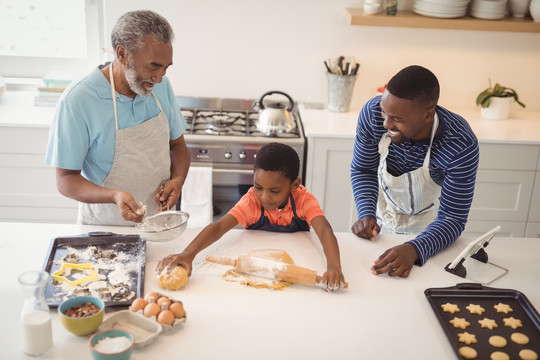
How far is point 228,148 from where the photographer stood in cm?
291

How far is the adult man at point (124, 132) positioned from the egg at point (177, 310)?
14.7 inches

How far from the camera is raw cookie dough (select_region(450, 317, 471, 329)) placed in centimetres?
143

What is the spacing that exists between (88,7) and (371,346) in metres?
2.72

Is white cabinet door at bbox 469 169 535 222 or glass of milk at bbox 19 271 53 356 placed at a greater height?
glass of milk at bbox 19 271 53 356

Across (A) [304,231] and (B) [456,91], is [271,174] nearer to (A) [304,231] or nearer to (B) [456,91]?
(A) [304,231]

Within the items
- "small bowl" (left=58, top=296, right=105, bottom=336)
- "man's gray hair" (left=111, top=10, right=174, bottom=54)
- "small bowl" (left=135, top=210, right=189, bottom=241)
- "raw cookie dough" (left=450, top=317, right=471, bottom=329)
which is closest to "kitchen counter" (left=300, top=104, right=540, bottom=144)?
"small bowl" (left=135, top=210, right=189, bottom=241)

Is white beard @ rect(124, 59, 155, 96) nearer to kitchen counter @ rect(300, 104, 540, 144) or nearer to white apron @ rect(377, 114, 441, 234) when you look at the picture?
white apron @ rect(377, 114, 441, 234)

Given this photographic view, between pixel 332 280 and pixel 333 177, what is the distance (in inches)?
58.0

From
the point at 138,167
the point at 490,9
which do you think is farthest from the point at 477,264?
the point at 490,9

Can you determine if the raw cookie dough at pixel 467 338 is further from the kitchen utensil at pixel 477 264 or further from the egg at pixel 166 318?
the egg at pixel 166 318

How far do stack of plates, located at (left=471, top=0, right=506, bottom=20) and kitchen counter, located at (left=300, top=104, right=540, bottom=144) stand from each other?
56 centimetres

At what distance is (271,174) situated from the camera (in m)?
1.73

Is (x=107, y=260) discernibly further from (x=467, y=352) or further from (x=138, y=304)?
(x=467, y=352)

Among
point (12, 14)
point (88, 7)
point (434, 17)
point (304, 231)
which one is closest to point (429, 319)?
point (304, 231)
